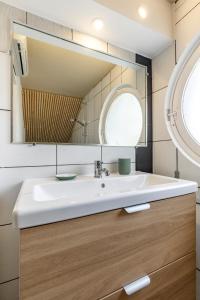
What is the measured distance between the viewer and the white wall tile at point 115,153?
1186 mm

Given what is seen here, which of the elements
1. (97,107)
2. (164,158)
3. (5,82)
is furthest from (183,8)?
(5,82)

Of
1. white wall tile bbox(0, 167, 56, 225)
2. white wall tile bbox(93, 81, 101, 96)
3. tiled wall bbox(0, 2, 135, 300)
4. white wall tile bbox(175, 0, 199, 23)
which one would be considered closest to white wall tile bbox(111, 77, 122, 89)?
white wall tile bbox(93, 81, 101, 96)

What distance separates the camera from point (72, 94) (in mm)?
1097

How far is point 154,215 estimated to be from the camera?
2.26ft

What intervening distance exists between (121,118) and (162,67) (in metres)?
0.49

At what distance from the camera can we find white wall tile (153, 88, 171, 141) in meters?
1.24

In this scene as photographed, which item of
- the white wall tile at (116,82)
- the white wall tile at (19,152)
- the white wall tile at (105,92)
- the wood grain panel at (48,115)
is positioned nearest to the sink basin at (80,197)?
the white wall tile at (19,152)

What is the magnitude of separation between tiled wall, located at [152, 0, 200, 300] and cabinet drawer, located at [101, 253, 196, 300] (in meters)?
0.23

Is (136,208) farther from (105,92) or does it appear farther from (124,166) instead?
(105,92)

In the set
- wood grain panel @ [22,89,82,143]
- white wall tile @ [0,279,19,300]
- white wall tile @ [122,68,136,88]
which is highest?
white wall tile @ [122,68,136,88]

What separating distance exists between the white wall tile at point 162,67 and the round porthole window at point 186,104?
64 mm

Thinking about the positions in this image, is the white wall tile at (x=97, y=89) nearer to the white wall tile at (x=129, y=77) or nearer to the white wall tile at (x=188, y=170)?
the white wall tile at (x=129, y=77)

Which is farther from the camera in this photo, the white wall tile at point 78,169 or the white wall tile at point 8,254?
the white wall tile at point 78,169

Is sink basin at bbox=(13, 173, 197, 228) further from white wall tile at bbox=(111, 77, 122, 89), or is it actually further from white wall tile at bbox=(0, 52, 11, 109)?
white wall tile at bbox=(111, 77, 122, 89)
